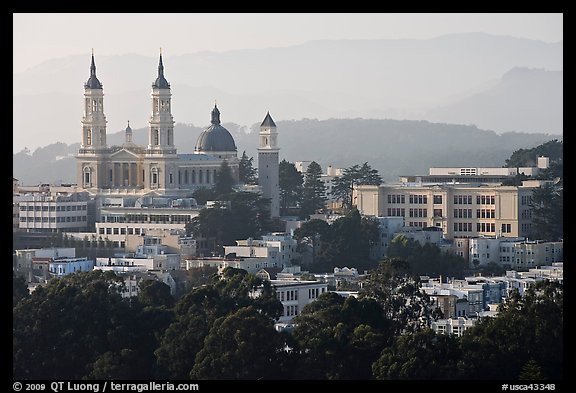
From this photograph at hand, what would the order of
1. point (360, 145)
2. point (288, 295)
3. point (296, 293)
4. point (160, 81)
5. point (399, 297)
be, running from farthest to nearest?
point (360, 145)
point (160, 81)
point (296, 293)
point (288, 295)
point (399, 297)

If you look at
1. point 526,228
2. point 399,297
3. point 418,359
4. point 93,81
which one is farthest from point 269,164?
point 418,359

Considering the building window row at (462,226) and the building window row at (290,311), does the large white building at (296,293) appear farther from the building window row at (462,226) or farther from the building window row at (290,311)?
the building window row at (462,226)

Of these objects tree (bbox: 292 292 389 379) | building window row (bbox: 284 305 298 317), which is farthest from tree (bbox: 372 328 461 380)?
building window row (bbox: 284 305 298 317)

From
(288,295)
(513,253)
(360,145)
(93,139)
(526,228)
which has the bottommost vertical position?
(288,295)

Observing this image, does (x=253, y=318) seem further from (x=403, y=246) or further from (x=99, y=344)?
(x=403, y=246)

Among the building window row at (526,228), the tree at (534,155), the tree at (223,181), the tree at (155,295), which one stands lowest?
the tree at (155,295)

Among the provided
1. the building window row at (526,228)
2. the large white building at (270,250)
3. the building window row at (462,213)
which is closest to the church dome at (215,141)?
the building window row at (462,213)

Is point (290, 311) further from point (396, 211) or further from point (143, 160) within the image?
point (143, 160)
